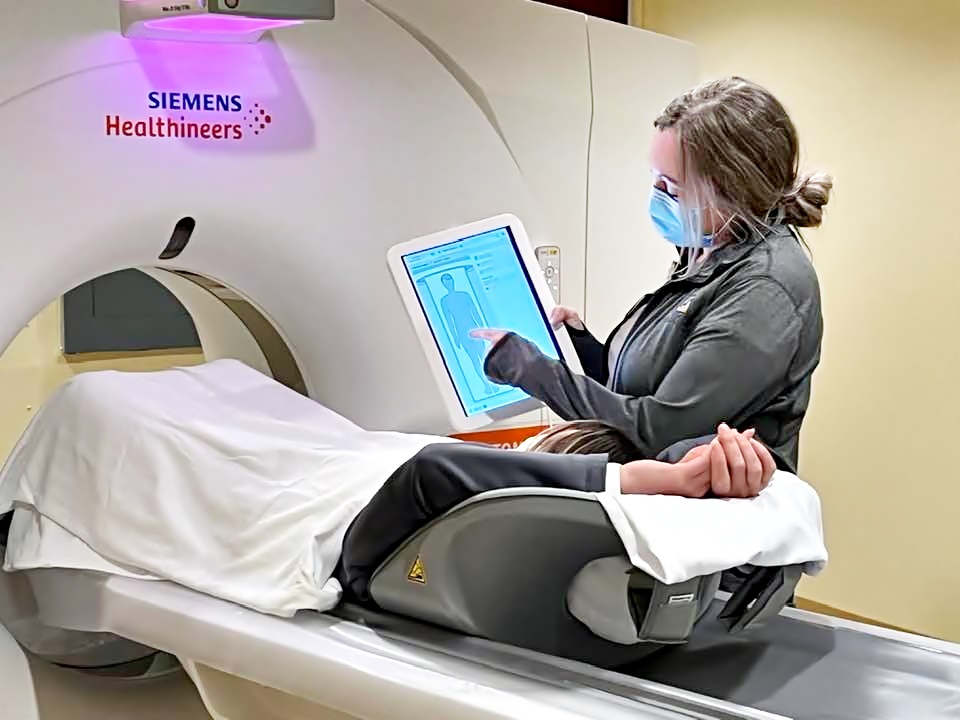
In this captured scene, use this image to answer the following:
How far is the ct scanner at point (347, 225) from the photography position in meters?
Answer: 1.25

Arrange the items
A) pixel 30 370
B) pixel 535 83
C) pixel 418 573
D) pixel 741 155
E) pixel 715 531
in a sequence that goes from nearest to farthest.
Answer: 1. pixel 715 531
2. pixel 418 573
3. pixel 741 155
4. pixel 535 83
5. pixel 30 370

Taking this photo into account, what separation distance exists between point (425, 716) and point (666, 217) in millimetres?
921

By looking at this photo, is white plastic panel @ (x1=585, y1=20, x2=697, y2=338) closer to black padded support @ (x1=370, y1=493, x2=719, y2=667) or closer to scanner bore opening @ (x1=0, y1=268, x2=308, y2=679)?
scanner bore opening @ (x1=0, y1=268, x2=308, y2=679)

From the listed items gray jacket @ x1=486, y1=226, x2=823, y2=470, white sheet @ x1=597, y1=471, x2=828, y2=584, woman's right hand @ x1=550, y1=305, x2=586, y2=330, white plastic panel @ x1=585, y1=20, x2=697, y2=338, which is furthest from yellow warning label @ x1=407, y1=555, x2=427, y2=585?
white plastic panel @ x1=585, y1=20, x2=697, y2=338

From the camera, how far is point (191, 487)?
1527 millimetres

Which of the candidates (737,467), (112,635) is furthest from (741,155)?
(112,635)

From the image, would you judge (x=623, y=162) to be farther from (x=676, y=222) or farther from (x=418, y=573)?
(x=418, y=573)

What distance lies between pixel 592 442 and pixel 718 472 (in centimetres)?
46

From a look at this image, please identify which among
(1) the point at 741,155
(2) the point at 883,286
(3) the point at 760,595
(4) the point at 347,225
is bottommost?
(3) the point at 760,595

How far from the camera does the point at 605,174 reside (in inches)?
95.0

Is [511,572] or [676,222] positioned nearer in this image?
[511,572]

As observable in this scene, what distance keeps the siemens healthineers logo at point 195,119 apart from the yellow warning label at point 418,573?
80 cm

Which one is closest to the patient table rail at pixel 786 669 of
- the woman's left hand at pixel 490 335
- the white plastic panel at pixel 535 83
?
the woman's left hand at pixel 490 335

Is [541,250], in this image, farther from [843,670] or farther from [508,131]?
[843,670]
